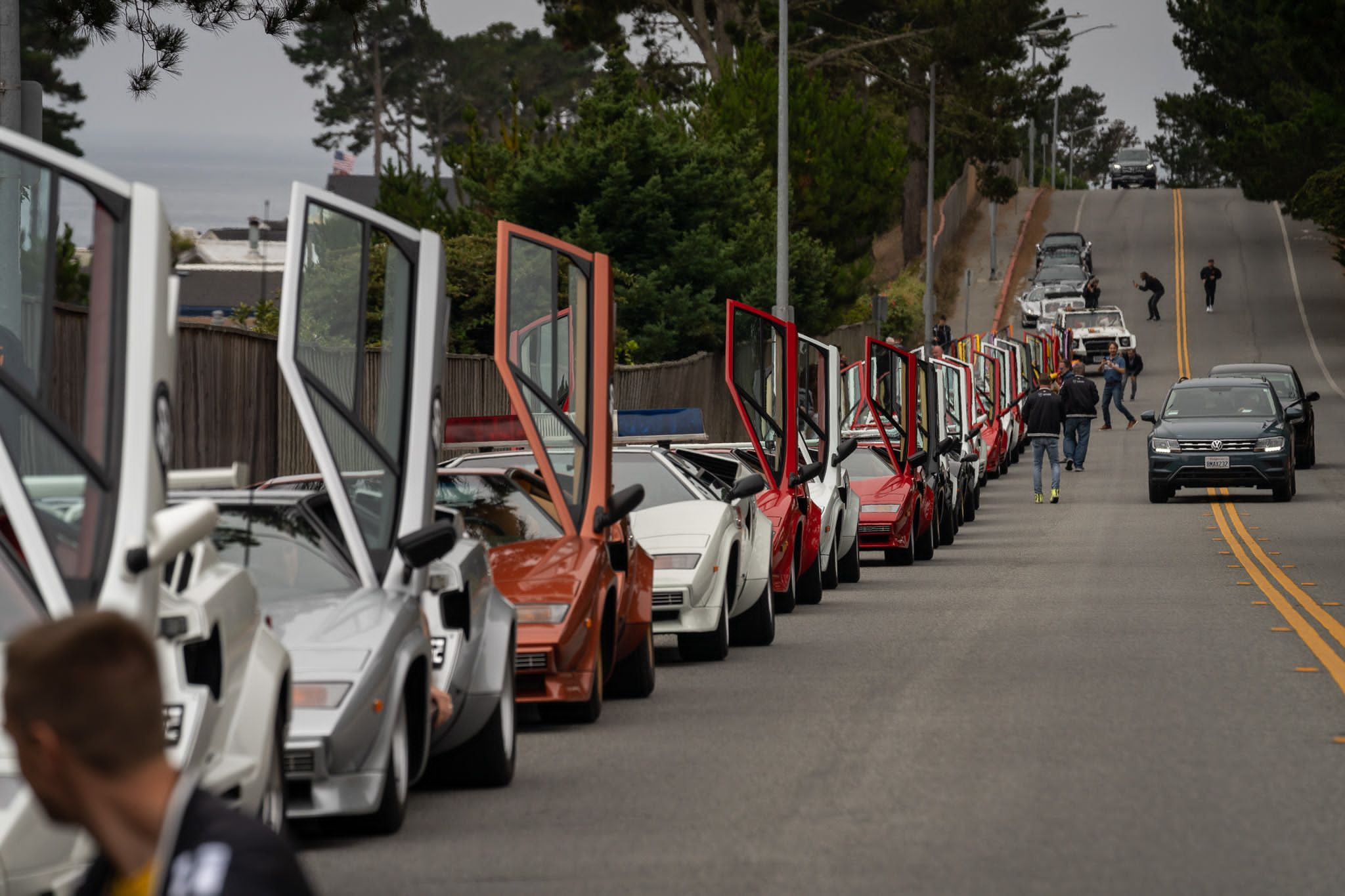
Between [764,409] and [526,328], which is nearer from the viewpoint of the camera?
[526,328]

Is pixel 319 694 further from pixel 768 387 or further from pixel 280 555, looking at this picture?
pixel 768 387

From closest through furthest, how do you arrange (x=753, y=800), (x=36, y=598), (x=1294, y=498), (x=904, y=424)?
(x=36, y=598), (x=753, y=800), (x=904, y=424), (x=1294, y=498)

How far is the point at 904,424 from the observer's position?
22203mm

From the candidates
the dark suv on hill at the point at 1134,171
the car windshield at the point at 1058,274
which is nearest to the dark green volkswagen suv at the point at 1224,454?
the car windshield at the point at 1058,274

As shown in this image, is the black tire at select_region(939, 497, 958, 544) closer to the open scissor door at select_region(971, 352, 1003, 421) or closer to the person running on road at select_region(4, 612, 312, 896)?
the open scissor door at select_region(971, 352, 1003, 421)

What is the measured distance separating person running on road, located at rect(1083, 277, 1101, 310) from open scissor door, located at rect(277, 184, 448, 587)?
62.4 m

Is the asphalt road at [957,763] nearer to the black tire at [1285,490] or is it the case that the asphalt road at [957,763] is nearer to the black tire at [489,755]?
the black tire at [489,755]

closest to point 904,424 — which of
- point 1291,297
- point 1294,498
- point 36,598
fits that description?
point 1294,498

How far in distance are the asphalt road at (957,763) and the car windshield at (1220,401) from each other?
11.5 m

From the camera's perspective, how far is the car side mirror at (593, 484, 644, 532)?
10547 mm

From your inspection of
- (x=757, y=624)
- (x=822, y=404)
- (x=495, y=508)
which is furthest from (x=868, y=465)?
(x=495, y=508)

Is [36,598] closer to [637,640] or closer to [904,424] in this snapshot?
[637,640]

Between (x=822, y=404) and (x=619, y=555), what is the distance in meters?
7.23

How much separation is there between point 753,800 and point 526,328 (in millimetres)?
A: 3271
